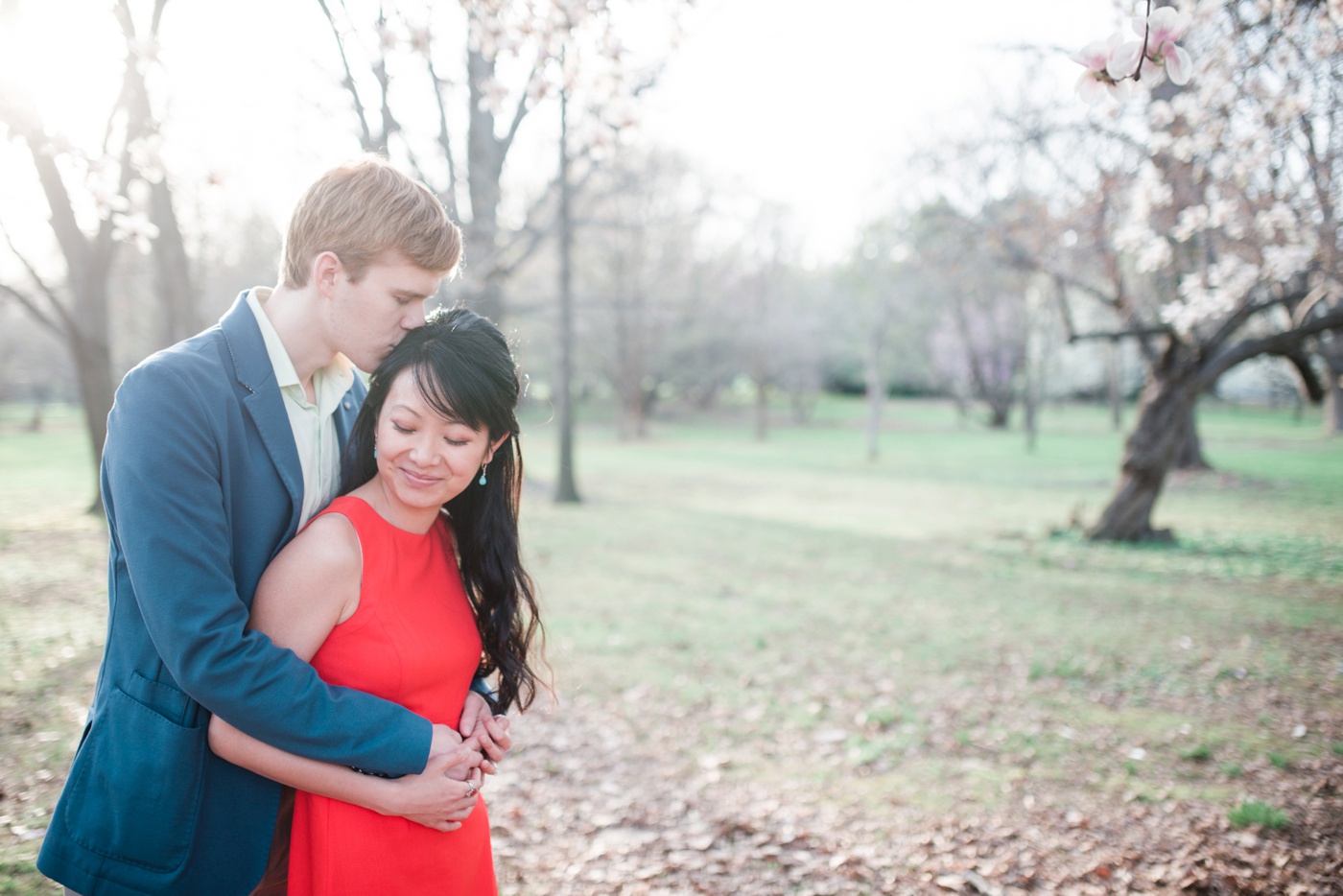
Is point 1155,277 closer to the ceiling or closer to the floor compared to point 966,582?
closer to the ceiling

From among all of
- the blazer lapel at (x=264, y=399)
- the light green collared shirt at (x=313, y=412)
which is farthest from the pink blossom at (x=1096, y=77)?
the blazer lapel at (x=264, y=399)

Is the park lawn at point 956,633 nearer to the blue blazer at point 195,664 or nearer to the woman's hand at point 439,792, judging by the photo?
the woman's hand at point 439,792

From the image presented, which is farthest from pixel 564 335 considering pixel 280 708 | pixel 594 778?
pixel 280 708

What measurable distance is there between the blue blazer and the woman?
0.08m

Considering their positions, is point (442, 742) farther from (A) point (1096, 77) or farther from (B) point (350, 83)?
(B) point (350, 83)

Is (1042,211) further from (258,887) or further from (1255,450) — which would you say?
(1255,450)

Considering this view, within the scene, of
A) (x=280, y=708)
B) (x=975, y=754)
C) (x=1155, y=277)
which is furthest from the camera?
(x=1155, y=277)

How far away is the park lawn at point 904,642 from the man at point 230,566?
1714 millimetres

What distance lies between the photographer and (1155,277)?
38.1 feet

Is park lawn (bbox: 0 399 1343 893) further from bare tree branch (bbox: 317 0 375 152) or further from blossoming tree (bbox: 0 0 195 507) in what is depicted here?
bare tree branch (bbox: 317 0 375 152)

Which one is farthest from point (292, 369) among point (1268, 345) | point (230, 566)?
point (1268, 345)

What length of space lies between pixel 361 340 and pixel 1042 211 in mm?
10591

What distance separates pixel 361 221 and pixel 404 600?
0.89 m

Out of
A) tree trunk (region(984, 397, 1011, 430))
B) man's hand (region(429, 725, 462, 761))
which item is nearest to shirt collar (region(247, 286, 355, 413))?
man's hand (region(429, 725, 462, 761))
